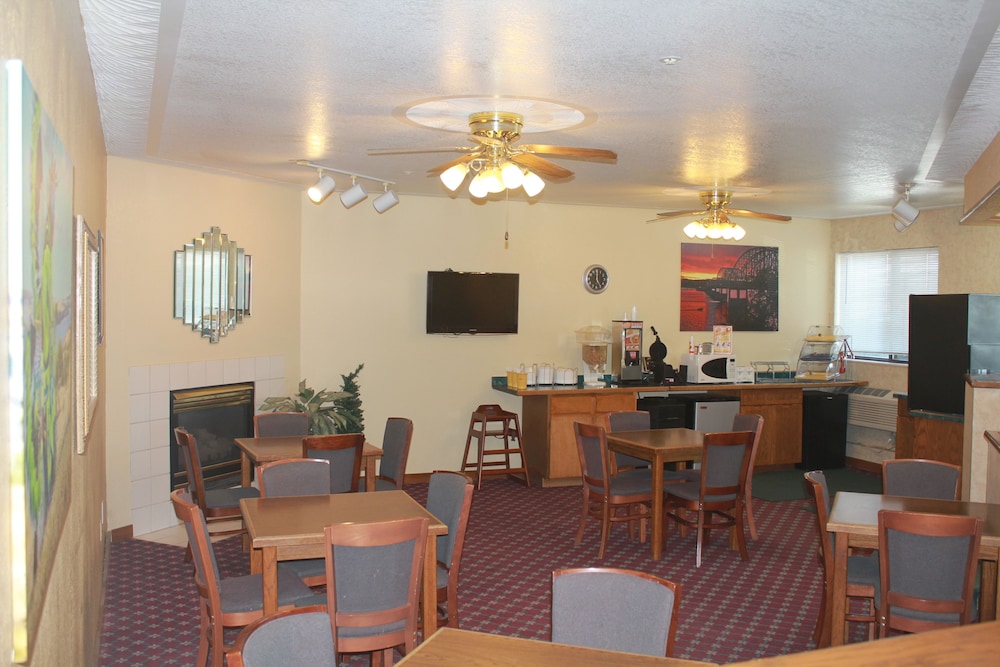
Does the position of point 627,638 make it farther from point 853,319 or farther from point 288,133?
point 853,319

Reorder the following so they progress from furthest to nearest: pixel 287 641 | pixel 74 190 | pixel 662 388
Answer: pixel 662 388, pixel 74 190, pixel 287 641

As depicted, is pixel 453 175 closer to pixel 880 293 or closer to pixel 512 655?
pixel 512 655

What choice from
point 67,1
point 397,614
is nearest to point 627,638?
point 397,614

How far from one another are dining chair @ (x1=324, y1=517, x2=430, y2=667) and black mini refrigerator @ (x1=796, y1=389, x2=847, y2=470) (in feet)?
21.9

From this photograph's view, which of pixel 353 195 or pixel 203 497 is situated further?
pixel 353 195

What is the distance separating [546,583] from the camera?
534 centimetres

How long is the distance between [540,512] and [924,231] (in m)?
4.83

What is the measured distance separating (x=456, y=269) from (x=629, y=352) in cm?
192

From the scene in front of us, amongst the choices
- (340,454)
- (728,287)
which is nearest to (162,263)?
(340,454)

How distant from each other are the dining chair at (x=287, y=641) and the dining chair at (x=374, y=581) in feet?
3.06

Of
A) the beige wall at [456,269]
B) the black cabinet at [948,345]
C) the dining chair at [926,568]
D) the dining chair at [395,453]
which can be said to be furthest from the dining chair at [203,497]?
the black cabinet at [948,345]

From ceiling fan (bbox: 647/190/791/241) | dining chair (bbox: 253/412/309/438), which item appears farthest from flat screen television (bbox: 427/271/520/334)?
dining chair (bbox: 253/412/309/438)

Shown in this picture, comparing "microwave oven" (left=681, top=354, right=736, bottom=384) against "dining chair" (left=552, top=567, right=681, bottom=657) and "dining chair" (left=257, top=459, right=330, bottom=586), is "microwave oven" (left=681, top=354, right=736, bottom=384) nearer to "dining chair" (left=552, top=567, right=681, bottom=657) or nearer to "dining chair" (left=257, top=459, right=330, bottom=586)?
"dining chair" (left=257, top=459, right=330, bottom=586)

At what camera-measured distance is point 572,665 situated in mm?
2293
